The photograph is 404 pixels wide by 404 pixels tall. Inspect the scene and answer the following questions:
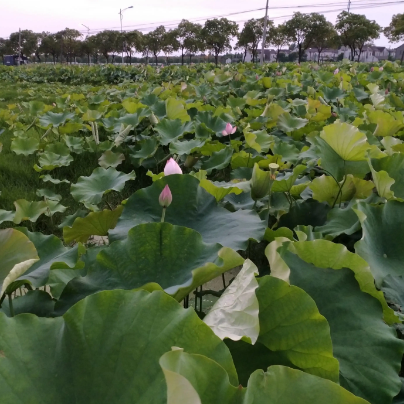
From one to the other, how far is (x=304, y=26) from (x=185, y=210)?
27043 mm

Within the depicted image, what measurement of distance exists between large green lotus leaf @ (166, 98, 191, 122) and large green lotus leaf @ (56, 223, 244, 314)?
1.75 metres

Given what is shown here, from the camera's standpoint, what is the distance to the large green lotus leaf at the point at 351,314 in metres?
0.53

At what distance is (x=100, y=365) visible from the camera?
1.28ft

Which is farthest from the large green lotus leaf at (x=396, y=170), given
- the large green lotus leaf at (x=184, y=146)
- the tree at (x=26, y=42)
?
the tree at (x=26, y=42)

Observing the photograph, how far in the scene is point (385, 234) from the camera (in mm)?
858

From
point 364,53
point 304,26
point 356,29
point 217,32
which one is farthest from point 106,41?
point 364,53

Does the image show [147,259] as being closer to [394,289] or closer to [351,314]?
[351,314]

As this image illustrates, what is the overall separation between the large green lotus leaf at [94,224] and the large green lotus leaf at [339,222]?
474 mm

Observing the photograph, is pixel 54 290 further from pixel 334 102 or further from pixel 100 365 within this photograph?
pixel 334 102

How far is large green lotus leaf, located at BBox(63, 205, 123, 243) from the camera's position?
37.2 inches

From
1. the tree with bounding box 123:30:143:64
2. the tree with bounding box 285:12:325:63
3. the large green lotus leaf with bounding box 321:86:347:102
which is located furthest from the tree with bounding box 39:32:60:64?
the large green lotus leaf with bounding box 321:86:347:102

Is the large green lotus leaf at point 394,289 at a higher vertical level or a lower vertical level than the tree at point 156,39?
lower

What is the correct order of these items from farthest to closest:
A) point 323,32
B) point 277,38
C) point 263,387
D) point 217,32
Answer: point 277,38 → point 217,32 → point 323,32 → point 263,387

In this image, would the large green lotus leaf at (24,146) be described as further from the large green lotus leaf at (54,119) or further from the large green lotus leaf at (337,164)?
the large green lotus leaf at (337,164)
